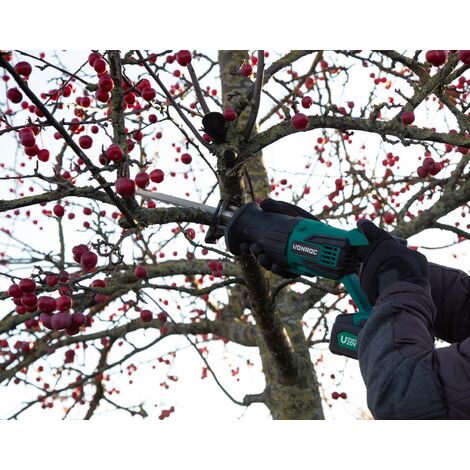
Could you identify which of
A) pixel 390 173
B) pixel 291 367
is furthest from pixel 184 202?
pixel 390 173

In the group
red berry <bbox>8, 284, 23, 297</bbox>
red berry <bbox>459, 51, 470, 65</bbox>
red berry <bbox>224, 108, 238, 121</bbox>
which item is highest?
red berry <bbox>224, 108, 238, 121</bbox>

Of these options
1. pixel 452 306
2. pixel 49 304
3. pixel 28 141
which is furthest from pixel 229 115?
pixel 452 306

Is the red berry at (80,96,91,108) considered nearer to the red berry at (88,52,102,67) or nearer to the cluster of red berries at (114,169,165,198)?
the red berry at (88,52,102,67)

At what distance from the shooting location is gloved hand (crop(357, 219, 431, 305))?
1.60 metres

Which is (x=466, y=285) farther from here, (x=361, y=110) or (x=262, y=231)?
(x=361, y=110)

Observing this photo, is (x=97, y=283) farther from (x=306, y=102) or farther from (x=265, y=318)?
(x=306, y=102)

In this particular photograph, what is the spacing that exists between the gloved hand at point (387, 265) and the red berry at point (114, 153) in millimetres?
969

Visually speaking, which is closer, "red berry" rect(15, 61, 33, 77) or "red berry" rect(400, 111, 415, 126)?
"red berry" rect(400, 111, 415, 126)

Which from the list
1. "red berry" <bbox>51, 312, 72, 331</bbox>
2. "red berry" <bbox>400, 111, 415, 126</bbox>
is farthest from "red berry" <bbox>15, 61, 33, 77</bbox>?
"red berry" <bbox>400, 111, 415, 126</bbox>

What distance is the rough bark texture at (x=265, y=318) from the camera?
2604 millimetres

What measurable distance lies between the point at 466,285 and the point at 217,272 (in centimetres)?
205

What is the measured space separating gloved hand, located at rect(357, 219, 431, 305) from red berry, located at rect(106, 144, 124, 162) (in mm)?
969

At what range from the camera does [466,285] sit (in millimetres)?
1965

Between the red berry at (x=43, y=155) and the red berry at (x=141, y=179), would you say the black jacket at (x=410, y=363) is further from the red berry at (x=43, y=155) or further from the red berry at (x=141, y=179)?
the red berry at (x=43, y=155)
